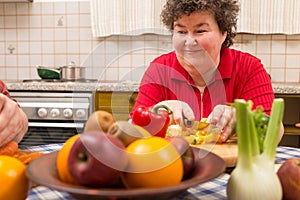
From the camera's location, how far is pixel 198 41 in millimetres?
1436

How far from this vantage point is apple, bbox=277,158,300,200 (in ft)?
1.99

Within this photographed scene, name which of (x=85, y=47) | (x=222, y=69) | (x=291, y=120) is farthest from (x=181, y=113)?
(x=85, y=47)

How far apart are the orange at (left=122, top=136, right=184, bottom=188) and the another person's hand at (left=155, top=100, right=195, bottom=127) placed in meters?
0.66

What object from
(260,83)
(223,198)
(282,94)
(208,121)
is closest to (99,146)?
(223,198)

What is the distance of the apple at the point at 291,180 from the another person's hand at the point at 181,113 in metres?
0.58

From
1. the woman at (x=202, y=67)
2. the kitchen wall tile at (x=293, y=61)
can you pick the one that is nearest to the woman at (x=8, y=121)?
the woman at (x=202, y=67)

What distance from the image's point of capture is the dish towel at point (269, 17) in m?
2.52

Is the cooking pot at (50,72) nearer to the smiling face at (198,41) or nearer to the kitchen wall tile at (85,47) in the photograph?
the kitchen wall tile at (85,47)

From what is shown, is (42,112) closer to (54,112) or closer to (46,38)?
(54,112)

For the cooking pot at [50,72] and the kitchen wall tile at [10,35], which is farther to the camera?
the kitchen wall tile at [10,35]

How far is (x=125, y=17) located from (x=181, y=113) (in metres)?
1.61

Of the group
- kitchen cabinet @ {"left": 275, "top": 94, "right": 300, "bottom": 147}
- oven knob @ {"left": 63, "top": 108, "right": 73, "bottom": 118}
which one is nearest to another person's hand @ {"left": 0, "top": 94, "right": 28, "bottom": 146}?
oven knob @ {"left": 63, "top": 108, "right": 73, "bottom": 118}

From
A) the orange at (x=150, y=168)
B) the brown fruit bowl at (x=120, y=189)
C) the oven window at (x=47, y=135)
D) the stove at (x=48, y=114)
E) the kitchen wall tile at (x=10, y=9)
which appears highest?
the kitchen wall tile at (x=10, y=9)

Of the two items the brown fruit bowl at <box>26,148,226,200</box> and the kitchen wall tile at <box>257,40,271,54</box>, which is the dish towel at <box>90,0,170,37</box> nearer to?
the kitchen wall tile at <box>257,40,271,54</box>
